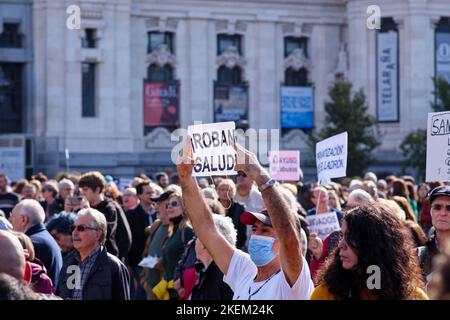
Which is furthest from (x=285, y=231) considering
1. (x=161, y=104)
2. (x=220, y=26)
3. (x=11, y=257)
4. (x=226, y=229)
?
(x=220, y=26)

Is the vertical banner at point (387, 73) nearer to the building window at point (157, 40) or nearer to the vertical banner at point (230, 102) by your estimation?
the vertical banner at point (230, 102)

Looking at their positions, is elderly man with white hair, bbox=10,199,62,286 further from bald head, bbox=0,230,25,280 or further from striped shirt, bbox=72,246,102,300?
bald head, bbox=0,230,25,280

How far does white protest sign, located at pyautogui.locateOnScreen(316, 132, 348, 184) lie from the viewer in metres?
13.0

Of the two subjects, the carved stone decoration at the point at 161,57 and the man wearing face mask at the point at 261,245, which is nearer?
the man wearing face mask at the point at 261,245

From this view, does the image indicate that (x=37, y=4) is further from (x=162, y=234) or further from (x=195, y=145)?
(x=195, y=145)

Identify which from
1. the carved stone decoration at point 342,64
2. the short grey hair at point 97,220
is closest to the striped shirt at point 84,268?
the short grey hair at point 97,220

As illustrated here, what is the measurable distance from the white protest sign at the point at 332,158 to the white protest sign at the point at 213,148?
5.45m

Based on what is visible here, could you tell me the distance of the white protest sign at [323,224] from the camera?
12656 millimetres

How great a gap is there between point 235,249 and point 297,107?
4118 cm

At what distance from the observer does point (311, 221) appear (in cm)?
1287

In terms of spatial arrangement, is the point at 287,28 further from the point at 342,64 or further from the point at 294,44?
the point at 342,64

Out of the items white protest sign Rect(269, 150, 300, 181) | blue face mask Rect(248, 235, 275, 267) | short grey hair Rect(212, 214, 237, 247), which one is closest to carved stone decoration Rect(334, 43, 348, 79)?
white protest sign Rect(269, 150, 300, 181)

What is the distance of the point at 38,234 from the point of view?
10359mm
